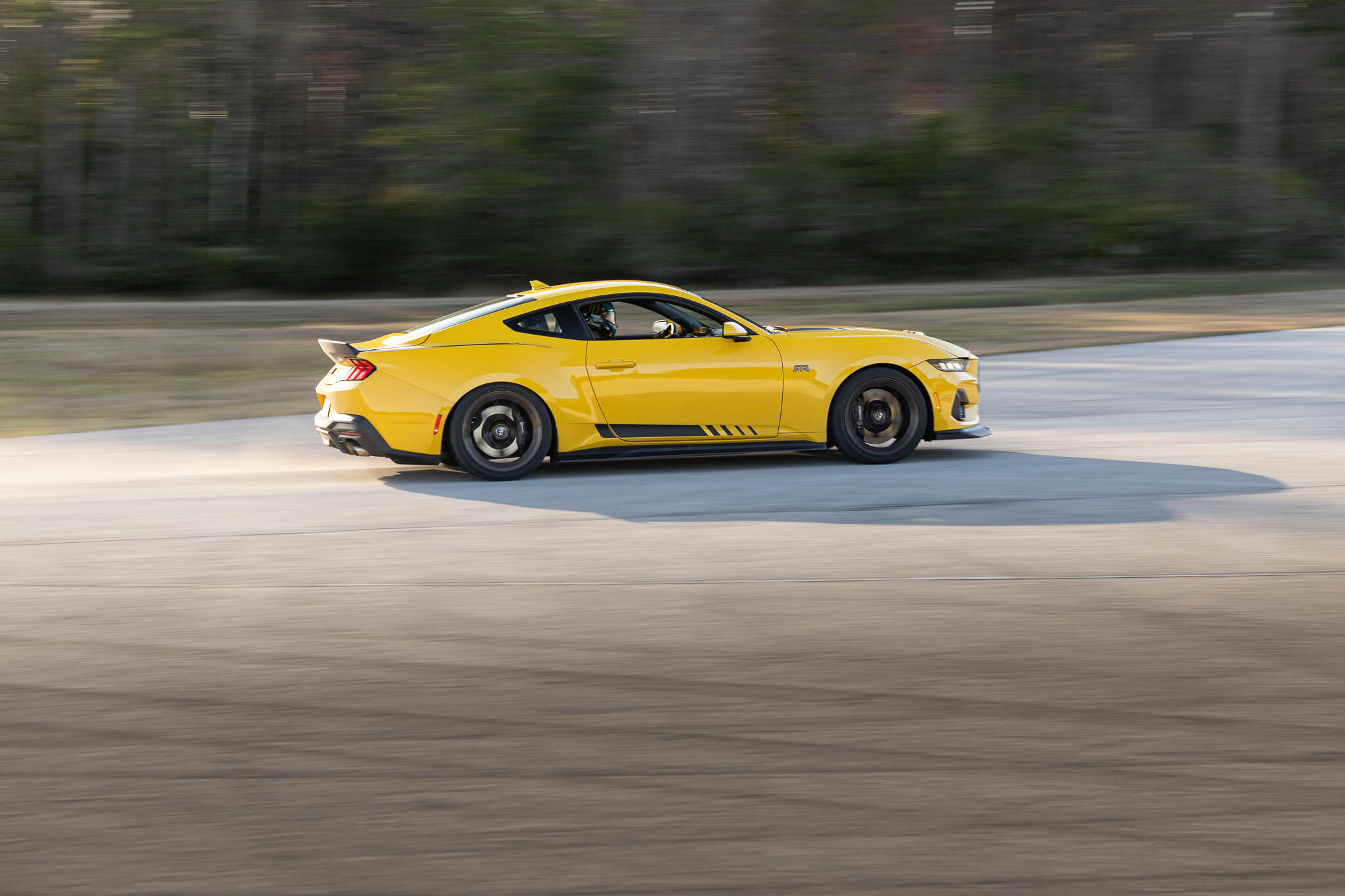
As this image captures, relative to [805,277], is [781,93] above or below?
above

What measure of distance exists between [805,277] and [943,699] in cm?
3087

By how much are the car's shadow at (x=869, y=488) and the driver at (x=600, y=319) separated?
0.94 metres

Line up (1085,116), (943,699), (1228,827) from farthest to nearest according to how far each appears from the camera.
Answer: (1085,116) < (943,699) < (1228,827)

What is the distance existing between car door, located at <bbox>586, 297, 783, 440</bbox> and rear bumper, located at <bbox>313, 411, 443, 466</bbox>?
3.97 feet

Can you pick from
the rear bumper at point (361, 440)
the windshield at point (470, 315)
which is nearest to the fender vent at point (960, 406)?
the windshield at point (470, 315)

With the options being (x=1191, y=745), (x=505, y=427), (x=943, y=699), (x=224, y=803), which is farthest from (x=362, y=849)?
(x=505, y=427)

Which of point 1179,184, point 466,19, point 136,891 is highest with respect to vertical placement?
point 466,19

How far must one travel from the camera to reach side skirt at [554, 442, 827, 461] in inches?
368

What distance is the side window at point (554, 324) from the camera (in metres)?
9.24

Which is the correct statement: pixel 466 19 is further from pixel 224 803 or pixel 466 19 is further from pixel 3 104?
pixel 224 803

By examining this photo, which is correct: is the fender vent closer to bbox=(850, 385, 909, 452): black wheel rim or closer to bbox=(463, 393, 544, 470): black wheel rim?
bbox=(850, 385, 909, 452): black wheel rim

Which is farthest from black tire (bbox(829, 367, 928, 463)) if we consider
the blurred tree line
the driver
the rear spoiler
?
the blurred tree line

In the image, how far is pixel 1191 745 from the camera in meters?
4.38

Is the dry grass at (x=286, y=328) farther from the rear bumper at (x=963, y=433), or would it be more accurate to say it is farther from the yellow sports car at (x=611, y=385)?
the rear bumper at (x=963, y=433)
